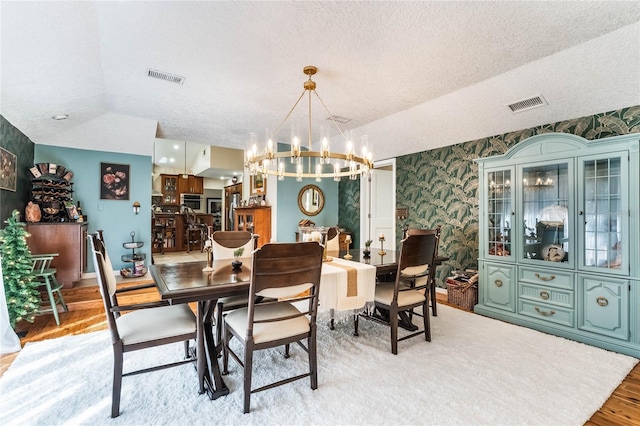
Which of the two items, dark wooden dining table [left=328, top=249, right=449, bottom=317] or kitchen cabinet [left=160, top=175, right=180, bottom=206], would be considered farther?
kitchen cabinet [left=160, top=175, right=180, bottom=206]

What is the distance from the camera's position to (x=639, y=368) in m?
2.46

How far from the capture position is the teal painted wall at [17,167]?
134 inches

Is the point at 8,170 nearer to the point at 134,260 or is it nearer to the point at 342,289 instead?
the point at 134,260

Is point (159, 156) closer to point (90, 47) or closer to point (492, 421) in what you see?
point (90, 47)

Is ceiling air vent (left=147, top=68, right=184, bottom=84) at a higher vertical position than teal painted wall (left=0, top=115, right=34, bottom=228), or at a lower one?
higher

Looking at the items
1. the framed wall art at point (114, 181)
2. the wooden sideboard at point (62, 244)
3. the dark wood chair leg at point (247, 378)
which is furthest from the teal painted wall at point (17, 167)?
the dark wood chair leg at point (247, 378)

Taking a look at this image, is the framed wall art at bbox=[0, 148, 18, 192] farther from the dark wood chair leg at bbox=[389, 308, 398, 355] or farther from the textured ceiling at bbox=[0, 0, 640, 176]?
the dark wood chair leg at bbox=[389, 308, 398, 355]

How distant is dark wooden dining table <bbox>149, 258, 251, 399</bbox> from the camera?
1.87 meters

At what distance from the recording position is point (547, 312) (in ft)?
10.5

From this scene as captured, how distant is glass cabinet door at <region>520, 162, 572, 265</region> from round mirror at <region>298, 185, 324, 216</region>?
3.94m

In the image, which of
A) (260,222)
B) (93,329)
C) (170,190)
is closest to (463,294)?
(260,222)

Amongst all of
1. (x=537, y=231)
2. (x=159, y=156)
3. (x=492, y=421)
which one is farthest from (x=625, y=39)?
(x=159, y=156)

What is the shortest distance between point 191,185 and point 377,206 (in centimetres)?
729

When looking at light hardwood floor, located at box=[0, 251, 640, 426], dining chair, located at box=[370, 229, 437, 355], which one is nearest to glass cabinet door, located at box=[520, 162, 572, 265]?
light hardwood floor, located at box=[0, 251, 640, 426]
